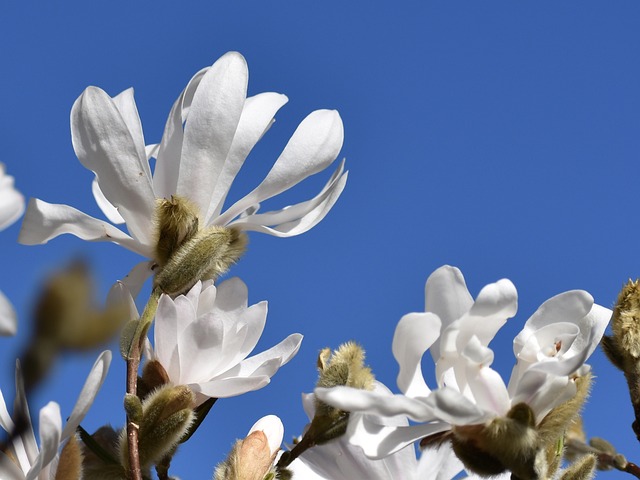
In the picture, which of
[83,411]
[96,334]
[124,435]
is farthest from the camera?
[124,435]

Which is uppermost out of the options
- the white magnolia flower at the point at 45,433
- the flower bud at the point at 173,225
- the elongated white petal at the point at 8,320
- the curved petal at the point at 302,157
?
the curved petal at the point at 302,157

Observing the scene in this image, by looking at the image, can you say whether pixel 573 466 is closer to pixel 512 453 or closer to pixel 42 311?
pixel 512 453

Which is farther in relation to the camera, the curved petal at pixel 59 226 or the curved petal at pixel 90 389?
the curved petal at pixel 59 226

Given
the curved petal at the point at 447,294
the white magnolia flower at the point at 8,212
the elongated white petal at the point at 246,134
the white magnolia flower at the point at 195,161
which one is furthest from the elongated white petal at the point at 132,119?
the white magnolia flower at the point at 8,212

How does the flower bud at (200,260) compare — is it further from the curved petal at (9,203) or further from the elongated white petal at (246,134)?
the curved petal at (9,203)

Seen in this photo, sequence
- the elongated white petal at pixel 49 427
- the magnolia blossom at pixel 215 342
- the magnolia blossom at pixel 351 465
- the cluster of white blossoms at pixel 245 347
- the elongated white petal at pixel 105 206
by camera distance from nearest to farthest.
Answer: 1. the elongated white petal at pixel 49 427
2. the cluster of white blossoms at pixel 245 347
3. the magnolia blossom at pixel 215 342
4. the magnolia blossom at pixel 351 465
5. the elongated white petal at pixel 105 206

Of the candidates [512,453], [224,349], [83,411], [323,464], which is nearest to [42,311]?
[83,411]

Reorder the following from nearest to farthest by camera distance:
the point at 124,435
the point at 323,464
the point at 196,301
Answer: the point at 124,435, the point at 196,301, the point at 323,464

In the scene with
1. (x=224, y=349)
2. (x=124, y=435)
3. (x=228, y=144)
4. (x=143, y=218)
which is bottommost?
(x=124, y=435)
